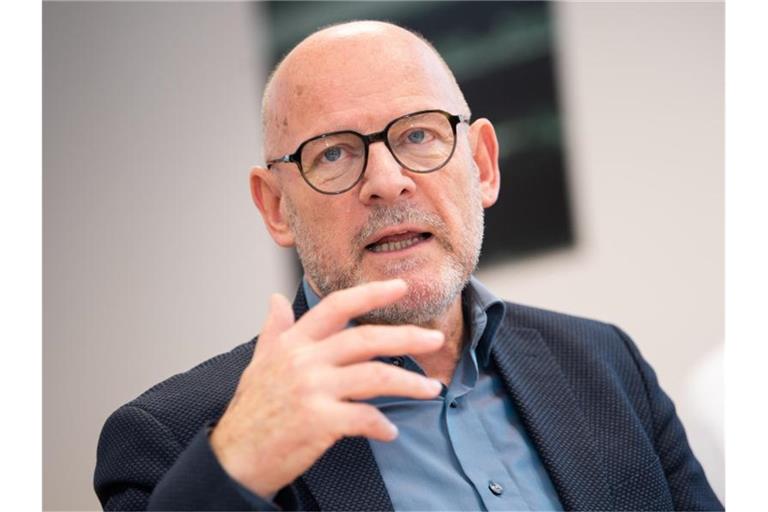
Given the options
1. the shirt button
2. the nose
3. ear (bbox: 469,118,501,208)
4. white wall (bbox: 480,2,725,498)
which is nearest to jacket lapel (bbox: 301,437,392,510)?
the shirt button

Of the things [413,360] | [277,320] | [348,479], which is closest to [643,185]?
[413,360]

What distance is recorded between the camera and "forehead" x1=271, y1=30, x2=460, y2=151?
1471mm

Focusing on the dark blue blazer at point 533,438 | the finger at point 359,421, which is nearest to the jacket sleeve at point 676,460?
the dark blue blazer at point 533,438

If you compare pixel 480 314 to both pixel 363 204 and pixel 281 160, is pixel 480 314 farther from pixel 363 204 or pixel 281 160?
pixel 281 160

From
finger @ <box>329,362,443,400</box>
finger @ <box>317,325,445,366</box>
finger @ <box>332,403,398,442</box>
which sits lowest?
finger @ <box>332,403,398,442</box>

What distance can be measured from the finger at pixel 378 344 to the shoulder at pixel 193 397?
432 mm

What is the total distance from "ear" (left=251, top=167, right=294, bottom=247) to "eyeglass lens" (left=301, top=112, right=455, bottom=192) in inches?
6.0

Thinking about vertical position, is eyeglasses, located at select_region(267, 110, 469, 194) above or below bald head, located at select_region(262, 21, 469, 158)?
below

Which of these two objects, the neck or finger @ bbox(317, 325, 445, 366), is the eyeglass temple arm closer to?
the neck

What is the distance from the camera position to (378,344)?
1.04m

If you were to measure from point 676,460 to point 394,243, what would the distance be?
74cm

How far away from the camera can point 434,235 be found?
1472mm

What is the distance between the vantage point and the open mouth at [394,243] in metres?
1.44

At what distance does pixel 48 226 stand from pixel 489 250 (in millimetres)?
1468
